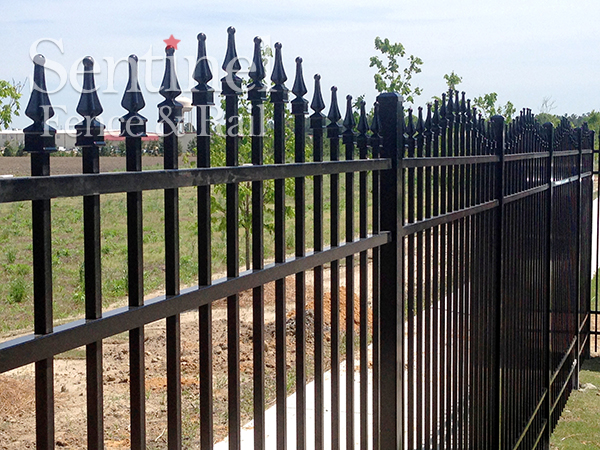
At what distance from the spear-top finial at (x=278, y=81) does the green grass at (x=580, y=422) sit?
4.82 metres

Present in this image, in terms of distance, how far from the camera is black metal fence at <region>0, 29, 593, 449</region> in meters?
1.39

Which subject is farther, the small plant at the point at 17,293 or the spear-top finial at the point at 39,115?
the small plant at the point at 17,293

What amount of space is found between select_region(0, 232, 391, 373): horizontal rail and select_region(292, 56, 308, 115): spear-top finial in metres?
0.46

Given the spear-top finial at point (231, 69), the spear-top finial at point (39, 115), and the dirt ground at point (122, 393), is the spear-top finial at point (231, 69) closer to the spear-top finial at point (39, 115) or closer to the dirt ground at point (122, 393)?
the spear-top finial at point (39, 115)

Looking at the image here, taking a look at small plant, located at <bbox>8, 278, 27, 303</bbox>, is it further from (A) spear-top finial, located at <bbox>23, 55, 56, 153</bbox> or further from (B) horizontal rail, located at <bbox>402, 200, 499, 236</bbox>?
(A) spear-top finial, located at <bbox>23, 55, 56, 153</bbox>

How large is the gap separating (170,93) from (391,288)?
141cm

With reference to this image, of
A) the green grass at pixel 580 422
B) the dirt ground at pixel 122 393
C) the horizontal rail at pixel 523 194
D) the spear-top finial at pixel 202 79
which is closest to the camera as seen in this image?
the spear-top finial at pixel 202 79

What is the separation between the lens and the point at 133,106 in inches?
62.1

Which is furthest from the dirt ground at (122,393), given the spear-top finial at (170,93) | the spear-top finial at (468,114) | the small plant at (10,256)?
the small plant at (10,256)

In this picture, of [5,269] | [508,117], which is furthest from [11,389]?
[508,117]

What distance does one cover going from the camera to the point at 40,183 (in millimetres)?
1239

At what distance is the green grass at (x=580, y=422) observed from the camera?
6.00 metres

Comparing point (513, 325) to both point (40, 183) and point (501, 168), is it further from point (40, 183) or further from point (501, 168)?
point (40, 183)

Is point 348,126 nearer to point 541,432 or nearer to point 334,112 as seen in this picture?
point 334,112
